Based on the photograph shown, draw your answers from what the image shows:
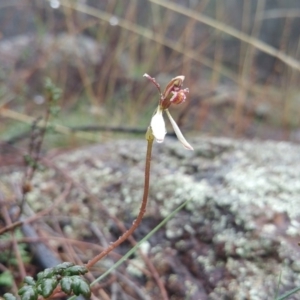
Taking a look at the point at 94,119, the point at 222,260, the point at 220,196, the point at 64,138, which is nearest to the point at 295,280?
the point at 222,260

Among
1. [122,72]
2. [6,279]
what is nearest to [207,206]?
[6,279]

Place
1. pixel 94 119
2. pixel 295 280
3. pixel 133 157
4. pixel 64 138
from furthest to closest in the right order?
1. pixel 94 119
2. pixel 64 138
3. pixel 133 157
4. pixel 295 280

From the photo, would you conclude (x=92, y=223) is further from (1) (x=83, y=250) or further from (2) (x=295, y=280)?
(2) (x=295, y=280)

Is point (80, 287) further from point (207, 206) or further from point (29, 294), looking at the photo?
point (207, 206)

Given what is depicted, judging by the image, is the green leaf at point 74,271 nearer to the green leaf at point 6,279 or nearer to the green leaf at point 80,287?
the green leaf at point 80,287

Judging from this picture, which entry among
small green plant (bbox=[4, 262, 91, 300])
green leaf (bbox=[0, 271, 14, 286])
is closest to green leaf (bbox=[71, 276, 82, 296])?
small green plant (bbox=[4, 262, 91, 300])

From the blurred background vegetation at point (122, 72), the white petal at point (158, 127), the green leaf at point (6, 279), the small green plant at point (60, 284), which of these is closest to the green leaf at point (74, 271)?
the small green plant at point (60, 284)
